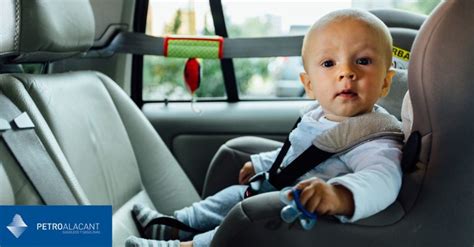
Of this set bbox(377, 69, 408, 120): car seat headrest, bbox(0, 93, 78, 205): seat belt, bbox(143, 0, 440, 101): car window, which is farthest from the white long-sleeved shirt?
bbox(143, 0, 440, 101): car window

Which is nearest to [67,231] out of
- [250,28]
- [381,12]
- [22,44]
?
[22,44]

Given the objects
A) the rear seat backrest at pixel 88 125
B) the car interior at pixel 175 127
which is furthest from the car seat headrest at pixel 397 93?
the rear seat backrest at pixel 88 125

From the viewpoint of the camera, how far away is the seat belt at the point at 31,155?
4.28 ft

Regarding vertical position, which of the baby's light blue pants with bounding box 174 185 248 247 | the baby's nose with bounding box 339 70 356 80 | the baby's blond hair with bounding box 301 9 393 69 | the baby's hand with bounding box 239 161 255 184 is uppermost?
the baby's blond hair with bounding box 301 9 393 69

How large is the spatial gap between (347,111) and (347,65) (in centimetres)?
9

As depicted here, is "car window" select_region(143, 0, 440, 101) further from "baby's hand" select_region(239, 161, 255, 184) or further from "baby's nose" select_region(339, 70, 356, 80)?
"baby's nose" select_region(339, 70, 356, 80)

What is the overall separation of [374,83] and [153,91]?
116 centimetres

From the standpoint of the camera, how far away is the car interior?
3.48ft

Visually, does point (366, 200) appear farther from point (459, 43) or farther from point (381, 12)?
point (381, 12)

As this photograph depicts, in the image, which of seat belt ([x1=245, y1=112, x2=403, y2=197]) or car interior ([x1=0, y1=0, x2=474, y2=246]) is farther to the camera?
seat belt ([x1=245, y1=112, x2=403, y2=197])

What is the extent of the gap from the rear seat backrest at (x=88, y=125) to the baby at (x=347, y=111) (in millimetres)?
283

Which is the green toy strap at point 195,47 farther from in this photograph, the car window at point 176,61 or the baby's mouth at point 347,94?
the baby's mouth at point 347,94

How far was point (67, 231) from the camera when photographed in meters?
1.00

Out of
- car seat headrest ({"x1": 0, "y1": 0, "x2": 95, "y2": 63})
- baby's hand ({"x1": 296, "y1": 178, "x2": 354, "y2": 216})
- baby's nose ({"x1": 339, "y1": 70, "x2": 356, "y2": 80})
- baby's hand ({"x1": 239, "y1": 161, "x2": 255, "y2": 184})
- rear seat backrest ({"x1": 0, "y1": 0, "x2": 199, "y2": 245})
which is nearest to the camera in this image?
baby's hand ({"x1": 296, "y1": 178, "x2": 354, "y2": 216})
